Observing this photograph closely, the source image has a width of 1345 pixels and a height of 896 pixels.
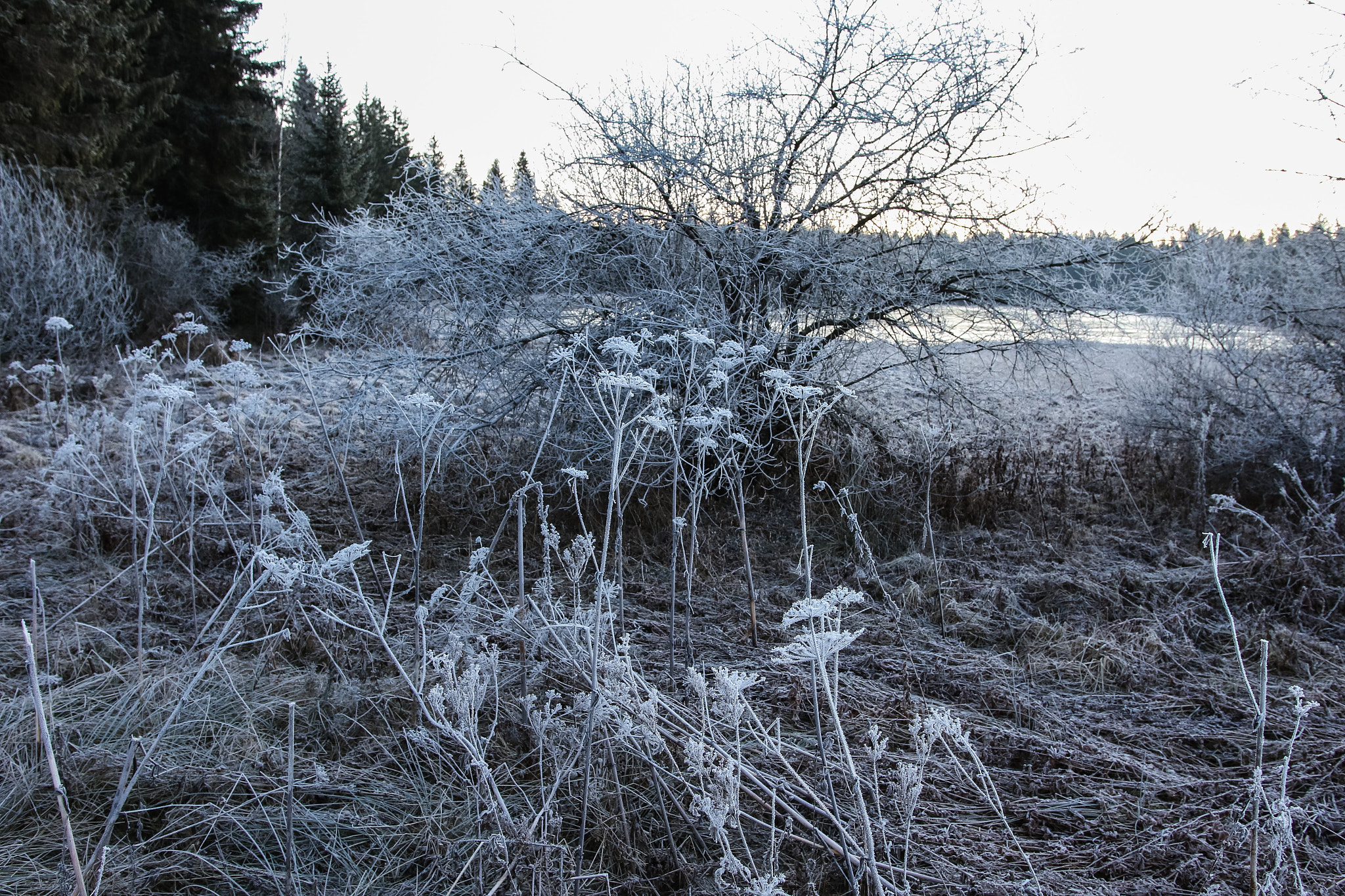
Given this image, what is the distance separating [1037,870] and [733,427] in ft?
9.97

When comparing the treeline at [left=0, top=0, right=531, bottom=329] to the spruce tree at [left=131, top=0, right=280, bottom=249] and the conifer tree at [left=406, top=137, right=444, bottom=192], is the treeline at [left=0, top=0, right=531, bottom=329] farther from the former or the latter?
the conifer tree at [left=406, top=137, right=444, bottom=192]

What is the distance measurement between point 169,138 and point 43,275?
8.05 metres

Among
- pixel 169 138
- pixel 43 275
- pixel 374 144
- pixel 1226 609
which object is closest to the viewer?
pixel 1226 609

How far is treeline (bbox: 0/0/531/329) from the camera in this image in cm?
1193

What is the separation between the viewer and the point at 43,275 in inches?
416

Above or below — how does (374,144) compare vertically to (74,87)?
above

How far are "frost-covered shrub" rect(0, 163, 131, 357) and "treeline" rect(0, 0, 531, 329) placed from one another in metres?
1.06

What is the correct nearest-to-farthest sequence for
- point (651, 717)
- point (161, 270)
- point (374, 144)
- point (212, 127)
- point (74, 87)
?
point (651, 717), point (74, 87), point (161, 270), point (212, 127), point (374, 144)

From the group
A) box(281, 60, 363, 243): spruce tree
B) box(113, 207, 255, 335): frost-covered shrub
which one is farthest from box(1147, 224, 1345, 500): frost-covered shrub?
box(281, 60, 363, 243): spruce tree

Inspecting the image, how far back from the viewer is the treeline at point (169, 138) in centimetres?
1193

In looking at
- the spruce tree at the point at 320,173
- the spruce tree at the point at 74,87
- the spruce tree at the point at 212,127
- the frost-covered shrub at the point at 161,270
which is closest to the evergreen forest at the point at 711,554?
the spruce tree at the point at 74,87

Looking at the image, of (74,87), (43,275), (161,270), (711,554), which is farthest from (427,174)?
(161,270)

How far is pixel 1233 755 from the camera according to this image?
286 cm

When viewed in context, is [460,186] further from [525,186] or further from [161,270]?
[161,270]
